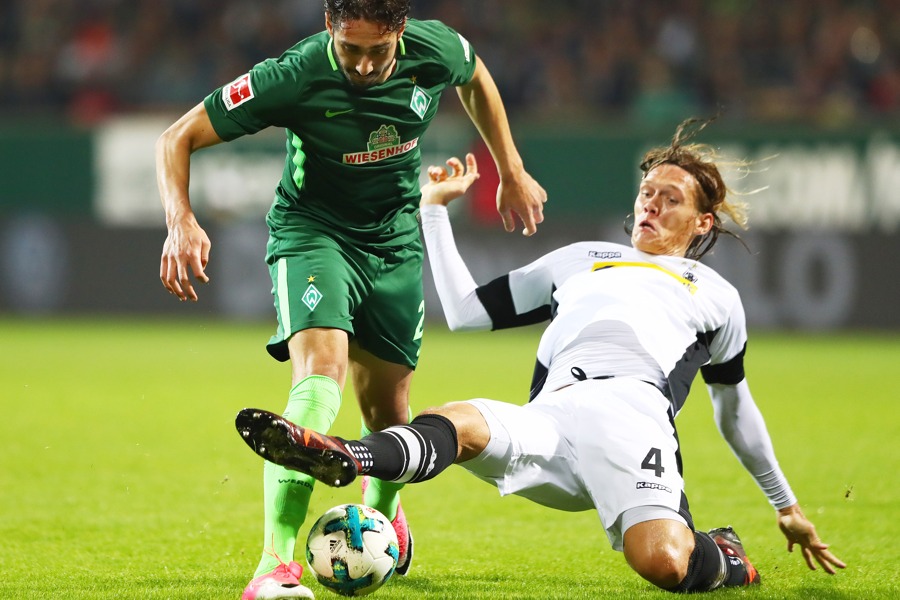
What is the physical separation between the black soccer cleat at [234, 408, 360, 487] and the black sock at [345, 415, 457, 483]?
3.3 inches

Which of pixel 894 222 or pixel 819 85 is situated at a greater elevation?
pixel 819 85

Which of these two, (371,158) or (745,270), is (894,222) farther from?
(371,158)

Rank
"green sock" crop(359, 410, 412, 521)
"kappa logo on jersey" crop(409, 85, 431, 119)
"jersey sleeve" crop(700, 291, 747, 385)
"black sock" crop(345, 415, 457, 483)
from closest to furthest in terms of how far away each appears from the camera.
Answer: "black sock" crop(345, 415, 457, 483) → "jersey sleeve" crop(700, 291, 747, 385) → "kappa logo on jersey" crop(409, 85, 431, 119) → "green sock" crop(359, 410, 412, 521)

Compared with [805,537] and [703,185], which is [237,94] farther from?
[805,537]

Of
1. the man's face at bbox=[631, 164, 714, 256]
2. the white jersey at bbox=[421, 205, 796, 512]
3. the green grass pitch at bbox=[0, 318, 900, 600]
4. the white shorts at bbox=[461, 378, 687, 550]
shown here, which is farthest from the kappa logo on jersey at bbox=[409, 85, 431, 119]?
the green grass pitch at bbox=[0, 318, 900, 600]

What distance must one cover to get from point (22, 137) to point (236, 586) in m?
12.4

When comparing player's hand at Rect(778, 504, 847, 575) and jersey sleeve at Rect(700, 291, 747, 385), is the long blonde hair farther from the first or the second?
player's hand at Rect(778, 504, 847, 575)

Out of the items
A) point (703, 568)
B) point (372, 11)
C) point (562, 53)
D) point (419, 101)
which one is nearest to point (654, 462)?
point (703, 568)

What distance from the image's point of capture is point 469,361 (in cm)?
1158

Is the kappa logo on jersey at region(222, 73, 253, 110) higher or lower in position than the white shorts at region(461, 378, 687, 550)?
higher

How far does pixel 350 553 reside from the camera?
352cm

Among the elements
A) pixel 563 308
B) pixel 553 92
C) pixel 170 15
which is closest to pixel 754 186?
pixel 553 92

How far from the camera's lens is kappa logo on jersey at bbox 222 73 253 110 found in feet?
13.1

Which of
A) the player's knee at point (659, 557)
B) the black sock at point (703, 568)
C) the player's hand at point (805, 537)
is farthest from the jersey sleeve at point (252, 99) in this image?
the player's hand at point (805, 537)
